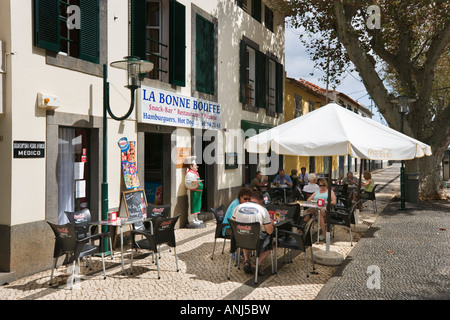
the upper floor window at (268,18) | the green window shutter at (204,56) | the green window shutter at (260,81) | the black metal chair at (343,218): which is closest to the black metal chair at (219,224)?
the black metal chair at (343,218)

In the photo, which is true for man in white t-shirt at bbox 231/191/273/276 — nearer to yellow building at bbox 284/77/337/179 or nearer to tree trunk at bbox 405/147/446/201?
tree trunk at bbox 405/147/446/201

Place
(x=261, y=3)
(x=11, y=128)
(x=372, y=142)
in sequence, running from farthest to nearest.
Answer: (x=261, y=3), (x=372, y=142), (x=11, y=128)

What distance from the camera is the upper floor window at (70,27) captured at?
596 centimetres

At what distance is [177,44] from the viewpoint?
9227mm

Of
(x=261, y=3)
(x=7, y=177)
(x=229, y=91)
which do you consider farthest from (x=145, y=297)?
(x=261, y=3)

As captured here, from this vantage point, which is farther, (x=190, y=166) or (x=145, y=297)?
(x=190, y=166)

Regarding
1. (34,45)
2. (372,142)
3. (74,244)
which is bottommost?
(74,244)

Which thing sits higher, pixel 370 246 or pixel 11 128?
pixel 11 128

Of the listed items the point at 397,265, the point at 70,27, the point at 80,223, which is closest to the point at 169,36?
the point at 70,27

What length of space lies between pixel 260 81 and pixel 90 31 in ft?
26.7
